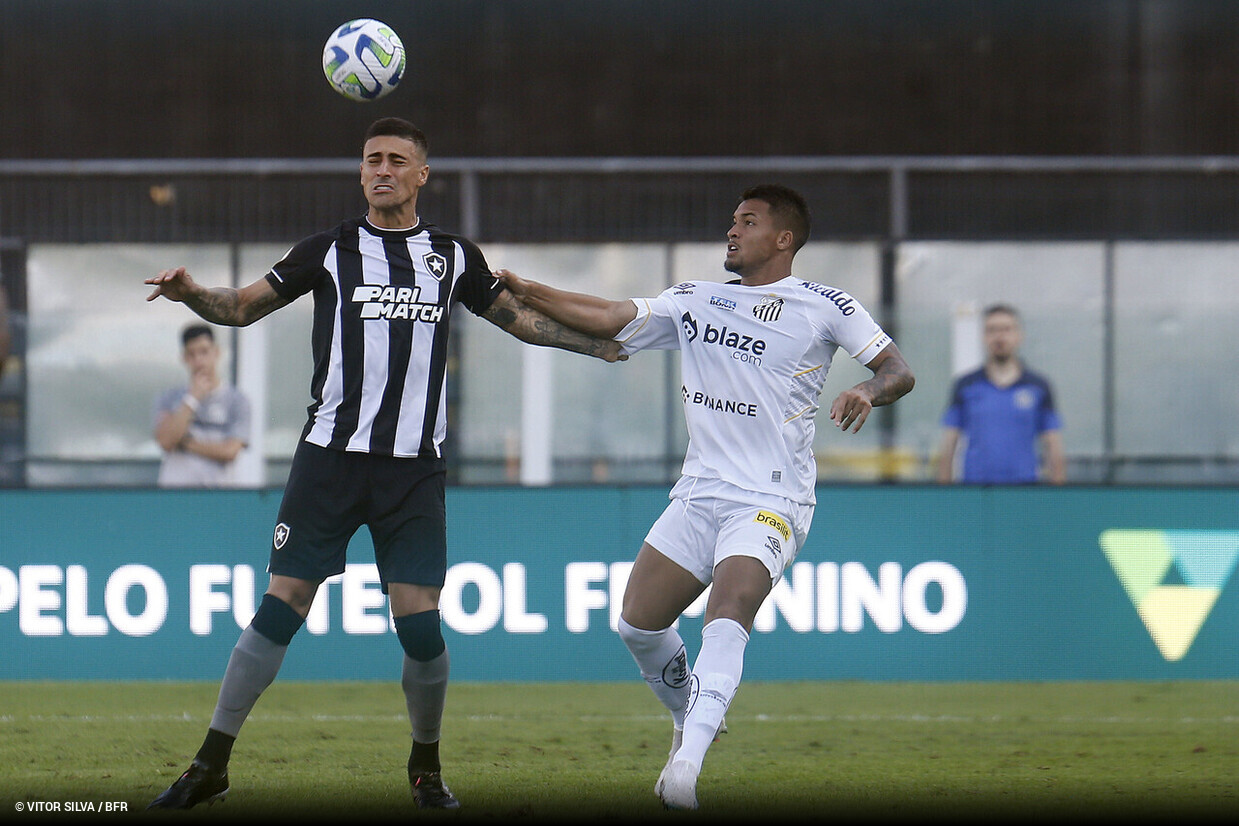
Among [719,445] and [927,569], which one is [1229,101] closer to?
[927,569]

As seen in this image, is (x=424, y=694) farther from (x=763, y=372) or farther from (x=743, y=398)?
(x=763, y=372)

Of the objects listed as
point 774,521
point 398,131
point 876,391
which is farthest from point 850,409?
point 398,131

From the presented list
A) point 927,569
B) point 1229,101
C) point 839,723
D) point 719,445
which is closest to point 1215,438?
point 927,569

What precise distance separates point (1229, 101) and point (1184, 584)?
39.8ft

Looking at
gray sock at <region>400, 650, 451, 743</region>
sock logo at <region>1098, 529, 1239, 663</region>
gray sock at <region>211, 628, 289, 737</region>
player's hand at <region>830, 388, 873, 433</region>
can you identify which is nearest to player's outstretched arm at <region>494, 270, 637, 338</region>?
player's hand at <region>830, 388, 873, 433</region>

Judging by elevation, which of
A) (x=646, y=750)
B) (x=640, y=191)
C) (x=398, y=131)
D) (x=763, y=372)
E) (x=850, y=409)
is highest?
(x=640, y=191)

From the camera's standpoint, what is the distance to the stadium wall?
28.3 ft

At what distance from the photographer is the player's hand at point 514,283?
554 cm

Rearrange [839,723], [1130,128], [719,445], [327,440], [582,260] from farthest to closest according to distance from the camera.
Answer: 1. [1130,128]
2. [582,260]
3. [839,723]
4. [719,445]
5. [327,440]

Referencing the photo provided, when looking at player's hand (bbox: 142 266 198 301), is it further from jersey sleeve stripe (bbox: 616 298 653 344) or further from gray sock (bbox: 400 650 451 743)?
jersey sleeve stripe (bbox: 616 298 653 344)

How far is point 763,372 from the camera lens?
539cm

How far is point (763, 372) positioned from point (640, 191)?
28.1 ft

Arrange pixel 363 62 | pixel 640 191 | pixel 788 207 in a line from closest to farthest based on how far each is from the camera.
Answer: pixel 788 207 < pixel 363 62 < pixel 640 191

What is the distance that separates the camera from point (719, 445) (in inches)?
213
